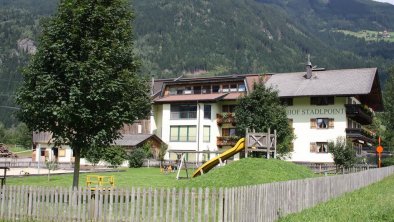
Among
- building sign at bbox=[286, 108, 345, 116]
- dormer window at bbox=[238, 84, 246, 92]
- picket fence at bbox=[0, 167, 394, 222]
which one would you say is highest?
dormer window at bbox=[238, 84, 246, 92]

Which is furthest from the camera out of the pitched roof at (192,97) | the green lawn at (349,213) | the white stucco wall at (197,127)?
the white stucco wall at (197,127)

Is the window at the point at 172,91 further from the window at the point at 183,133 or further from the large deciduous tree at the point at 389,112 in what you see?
the large deciduous tree at the point at 389,112

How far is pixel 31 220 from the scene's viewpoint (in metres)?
15.6

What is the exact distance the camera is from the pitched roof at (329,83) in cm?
5834

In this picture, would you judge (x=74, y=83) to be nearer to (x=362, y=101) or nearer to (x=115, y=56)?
(x=115, y=56)

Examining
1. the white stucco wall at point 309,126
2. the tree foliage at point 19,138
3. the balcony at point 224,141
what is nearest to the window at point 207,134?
the balcony at point 224,141

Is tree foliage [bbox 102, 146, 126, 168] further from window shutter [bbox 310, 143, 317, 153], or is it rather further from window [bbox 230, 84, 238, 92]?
window shutter [bbox 310, 143, 317, 153]

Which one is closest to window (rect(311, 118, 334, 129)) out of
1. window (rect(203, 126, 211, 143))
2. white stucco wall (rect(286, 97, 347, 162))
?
white stucco wall (rect(286, 97, 347, 162))

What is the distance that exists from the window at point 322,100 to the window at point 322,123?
205 centimetres

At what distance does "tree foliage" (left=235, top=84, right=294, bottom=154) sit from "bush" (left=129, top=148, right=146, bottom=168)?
16400 mm

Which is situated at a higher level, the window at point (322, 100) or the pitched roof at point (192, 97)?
the pitched roof at point (192, 97)

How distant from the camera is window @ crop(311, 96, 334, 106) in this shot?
199 feet

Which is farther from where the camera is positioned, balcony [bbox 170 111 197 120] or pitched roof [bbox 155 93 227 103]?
balcony [bbox 170 111 197 120]

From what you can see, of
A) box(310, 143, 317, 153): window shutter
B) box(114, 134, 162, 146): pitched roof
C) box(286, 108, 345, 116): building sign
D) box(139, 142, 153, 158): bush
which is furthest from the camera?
box(114, 134, 162, 146): pitched roof
